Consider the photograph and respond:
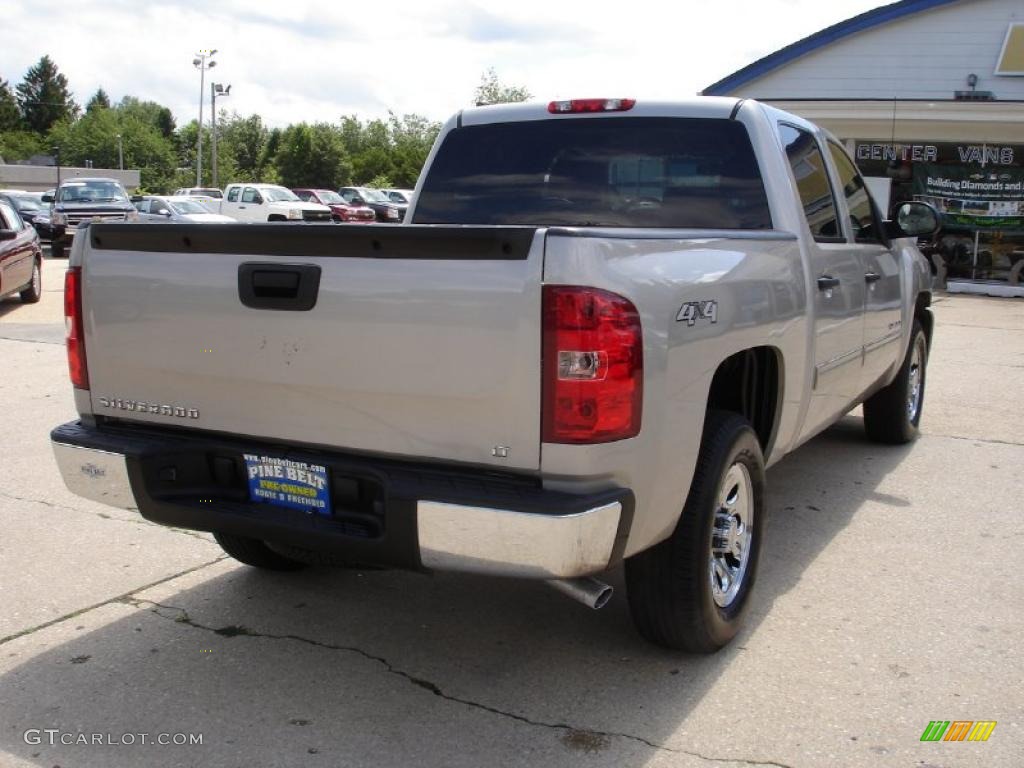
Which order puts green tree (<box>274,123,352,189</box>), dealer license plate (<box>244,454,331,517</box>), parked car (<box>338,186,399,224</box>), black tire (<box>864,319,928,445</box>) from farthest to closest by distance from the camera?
green tree (<box>274,123,352,189</box>)
parked car (<box>338,186,399,224</box>)
black tire (<box>864,319,928,445</box>)
dealer license plate (<box>244,454,331,517</box>)

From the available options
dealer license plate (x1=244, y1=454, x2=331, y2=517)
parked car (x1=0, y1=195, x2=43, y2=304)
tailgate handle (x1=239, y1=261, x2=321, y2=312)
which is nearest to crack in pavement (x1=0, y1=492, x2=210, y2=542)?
dealer license plate (x1=244, y1=454, x2=331, y2=517)

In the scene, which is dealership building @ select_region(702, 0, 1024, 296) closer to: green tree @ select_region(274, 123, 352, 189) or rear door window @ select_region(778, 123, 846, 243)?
rear door window @ select_region(778, 123, 846, 243)

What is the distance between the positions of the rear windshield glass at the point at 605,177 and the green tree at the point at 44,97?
460 feet

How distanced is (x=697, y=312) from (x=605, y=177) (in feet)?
5.44

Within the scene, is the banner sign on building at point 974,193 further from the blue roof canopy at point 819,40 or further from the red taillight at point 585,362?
the red taillight at point 585,362

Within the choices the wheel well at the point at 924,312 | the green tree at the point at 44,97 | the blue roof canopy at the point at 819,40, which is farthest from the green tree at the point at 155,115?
the wheel well at the point at 924,312

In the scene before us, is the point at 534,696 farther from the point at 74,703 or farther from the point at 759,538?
the point at 74,703

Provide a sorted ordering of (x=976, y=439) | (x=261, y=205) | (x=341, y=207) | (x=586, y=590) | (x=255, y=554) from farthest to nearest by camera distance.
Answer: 1. (x=341, y=207)
2. (x=261, y=205)
3. (x=976, y=439)
4. (x=255, y=554)
5. (x=586, y=590)

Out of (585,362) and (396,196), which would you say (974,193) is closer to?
(585,362)

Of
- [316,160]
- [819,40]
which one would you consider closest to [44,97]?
[316,160]

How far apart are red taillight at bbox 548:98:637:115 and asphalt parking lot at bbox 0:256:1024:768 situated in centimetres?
213

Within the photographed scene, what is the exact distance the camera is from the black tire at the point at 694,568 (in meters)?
3.50

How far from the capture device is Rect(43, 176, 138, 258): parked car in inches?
1022

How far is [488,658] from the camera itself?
384 cm
